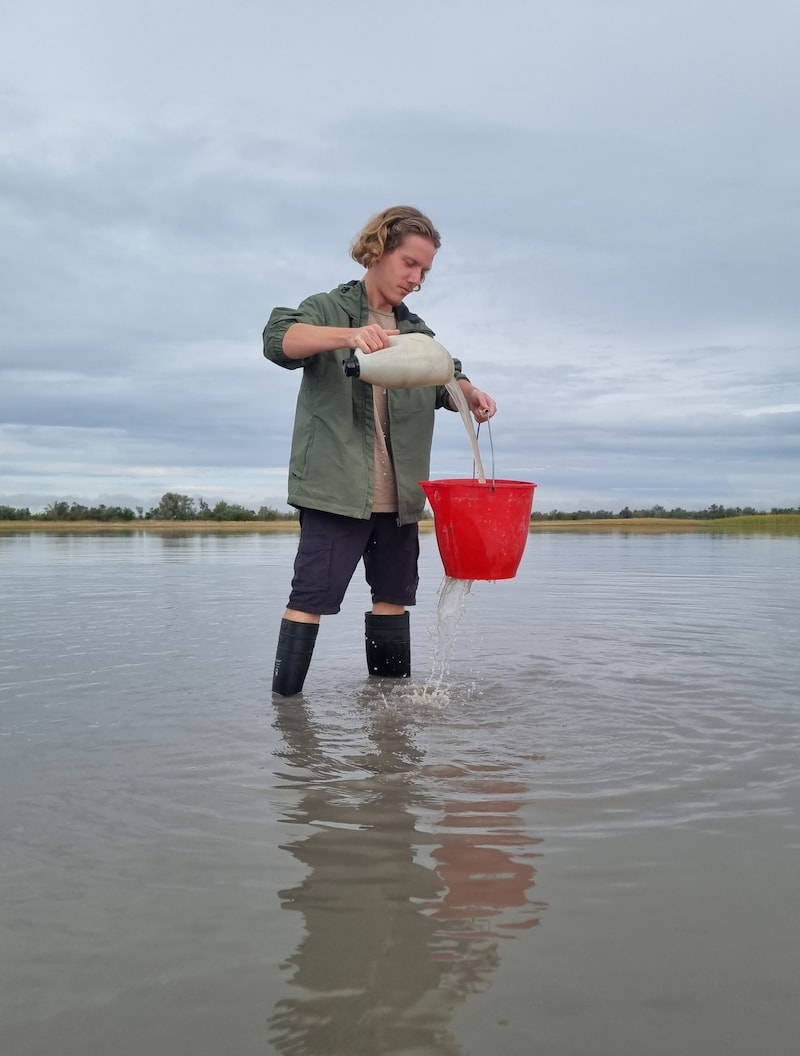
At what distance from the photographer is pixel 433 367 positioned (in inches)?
128

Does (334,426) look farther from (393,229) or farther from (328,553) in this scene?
(393,229)

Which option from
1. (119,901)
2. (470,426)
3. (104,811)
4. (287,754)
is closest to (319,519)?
(470,426)

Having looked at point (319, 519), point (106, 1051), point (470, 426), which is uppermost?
point (470, 426)

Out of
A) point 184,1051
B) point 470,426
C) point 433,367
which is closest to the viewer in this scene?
point 184,1051

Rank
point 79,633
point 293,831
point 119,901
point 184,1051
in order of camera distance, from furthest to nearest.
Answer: point 79,633
point 293,831
point 119,901
point 184,1051

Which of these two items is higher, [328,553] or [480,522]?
[480,522]

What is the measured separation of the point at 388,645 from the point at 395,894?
2.36 metres

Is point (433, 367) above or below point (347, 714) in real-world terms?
above

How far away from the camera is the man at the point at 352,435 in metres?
3.57

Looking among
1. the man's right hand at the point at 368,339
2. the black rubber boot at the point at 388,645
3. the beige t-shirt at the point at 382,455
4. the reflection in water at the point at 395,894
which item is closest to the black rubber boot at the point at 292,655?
the black rubber boot at the point at 388,645

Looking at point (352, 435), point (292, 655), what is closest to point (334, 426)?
point (352, 435)

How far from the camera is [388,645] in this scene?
413 centimetres

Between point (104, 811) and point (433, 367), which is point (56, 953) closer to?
point (104, 811)

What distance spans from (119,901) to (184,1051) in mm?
532
